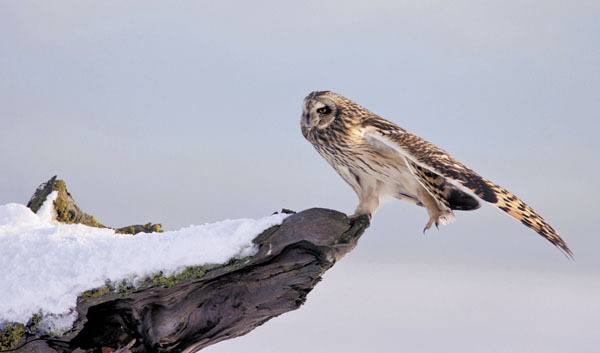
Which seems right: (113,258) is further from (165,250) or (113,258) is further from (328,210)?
(328,210)

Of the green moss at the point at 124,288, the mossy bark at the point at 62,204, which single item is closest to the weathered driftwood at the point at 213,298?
the green moss at the point at 124,288

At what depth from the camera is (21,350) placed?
16.5 feet

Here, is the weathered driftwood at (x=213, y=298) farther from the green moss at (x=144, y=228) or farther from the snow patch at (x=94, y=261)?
the green moss at (x=144, y=228)

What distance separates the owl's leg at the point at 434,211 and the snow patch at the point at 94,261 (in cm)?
100

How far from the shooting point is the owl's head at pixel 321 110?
5486 millimetres

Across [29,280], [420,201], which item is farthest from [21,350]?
[420,201]

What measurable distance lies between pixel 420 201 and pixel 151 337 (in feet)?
6.12

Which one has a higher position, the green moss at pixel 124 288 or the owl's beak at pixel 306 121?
the owl's beak at pixel 306 121

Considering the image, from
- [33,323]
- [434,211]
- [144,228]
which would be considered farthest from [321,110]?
[33,323]

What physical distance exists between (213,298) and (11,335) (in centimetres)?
121

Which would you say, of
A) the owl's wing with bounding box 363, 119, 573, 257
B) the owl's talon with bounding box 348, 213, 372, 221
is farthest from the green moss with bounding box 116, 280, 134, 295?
the owl's wing with bounding box 363, 119, 573, 257

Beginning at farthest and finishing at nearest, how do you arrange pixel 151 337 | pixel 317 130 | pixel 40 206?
pixel 40 206 → pixel 317 130 → pixel 151 337

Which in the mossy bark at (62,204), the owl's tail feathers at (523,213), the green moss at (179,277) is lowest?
the green moss at (179,277)

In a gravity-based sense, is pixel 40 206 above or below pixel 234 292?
above
